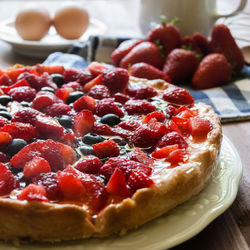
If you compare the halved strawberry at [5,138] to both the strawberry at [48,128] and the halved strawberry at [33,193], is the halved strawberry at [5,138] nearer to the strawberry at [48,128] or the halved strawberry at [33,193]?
the strawberry at [48,128]

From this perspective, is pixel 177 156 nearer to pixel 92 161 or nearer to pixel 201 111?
pixel 92 161

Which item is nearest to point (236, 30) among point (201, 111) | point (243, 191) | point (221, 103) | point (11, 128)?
point (221, 103)

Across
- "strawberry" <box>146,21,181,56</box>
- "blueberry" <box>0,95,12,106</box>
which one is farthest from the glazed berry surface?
"strawberry" <box>146,21,181,56</box>

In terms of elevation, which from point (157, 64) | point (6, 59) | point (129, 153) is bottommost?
point (6, 59)

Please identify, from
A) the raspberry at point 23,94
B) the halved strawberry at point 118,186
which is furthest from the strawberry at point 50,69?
the halved strawberry at point 118,186

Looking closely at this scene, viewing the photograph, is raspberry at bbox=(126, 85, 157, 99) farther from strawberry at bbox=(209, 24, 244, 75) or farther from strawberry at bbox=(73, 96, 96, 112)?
strawberry at bbox=(209, 24, 244, 75)
